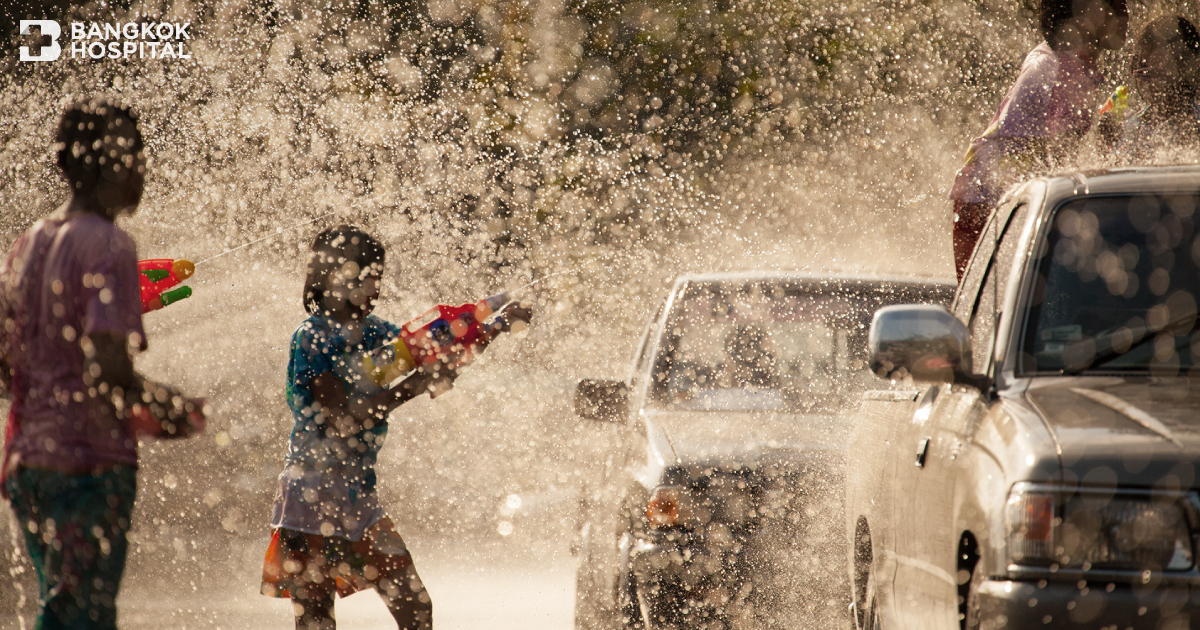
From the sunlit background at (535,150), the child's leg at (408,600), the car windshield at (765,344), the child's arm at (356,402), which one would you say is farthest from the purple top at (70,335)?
the sunlit background at (535,150)

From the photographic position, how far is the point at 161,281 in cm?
569

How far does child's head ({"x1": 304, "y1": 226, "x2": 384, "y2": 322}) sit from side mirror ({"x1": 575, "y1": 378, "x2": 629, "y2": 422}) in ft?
6.50

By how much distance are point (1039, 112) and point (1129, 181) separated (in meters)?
2.43

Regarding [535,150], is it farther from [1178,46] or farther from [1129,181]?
[1129,181]

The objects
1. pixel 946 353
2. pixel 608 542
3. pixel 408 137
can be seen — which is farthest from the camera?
pixel 408 137

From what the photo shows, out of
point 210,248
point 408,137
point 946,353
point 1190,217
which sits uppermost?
point 408,137

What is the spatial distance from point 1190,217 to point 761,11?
13.4m

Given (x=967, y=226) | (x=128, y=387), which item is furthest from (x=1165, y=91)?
(x=128, y=387)

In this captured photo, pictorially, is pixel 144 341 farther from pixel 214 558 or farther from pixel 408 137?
pixel 408 137

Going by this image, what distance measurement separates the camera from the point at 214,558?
30.3 feet

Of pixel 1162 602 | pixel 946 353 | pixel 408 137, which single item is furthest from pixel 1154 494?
pixel 408 137

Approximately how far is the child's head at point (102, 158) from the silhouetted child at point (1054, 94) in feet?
13.0

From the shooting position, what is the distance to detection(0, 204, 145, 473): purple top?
3.66 meters

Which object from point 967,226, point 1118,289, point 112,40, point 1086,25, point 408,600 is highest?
point 112,40
